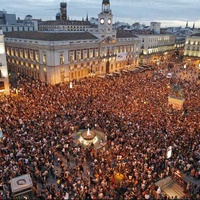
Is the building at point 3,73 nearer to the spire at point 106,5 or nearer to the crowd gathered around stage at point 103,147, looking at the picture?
the crowd gathered around stage at point 103,147

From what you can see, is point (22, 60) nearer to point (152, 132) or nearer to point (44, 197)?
point (152, 132)

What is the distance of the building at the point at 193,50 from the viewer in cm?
6775

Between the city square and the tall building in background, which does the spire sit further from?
the tall building in background

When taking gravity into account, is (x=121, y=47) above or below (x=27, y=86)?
above

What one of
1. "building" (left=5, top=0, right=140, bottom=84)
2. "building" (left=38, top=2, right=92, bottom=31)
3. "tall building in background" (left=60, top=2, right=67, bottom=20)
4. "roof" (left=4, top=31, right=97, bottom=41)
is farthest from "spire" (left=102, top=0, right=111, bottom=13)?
"tall building in background" (left=60, top=2, right=67, bottom=20)

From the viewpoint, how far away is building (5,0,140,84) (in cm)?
4322

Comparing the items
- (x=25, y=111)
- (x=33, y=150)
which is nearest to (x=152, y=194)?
(x=33, y=150)

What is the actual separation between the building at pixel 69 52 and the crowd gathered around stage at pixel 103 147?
41.5 ft

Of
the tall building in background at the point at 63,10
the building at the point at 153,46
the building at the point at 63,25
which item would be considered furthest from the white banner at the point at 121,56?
the tall building in background at the point at 63,10

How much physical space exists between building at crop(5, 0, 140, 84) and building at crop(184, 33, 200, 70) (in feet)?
74.1

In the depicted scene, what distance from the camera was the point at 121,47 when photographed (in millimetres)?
57625

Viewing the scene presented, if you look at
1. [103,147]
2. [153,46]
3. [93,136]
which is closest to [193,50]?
[153,46]

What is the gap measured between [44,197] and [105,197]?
3.83m

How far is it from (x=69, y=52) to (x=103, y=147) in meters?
30.3
